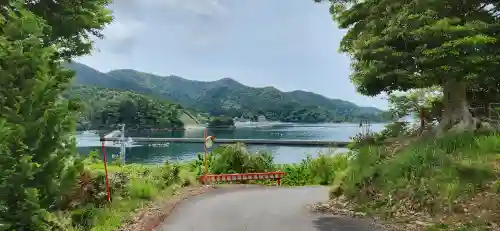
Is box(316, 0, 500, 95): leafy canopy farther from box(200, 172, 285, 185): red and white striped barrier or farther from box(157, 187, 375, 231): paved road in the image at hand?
box(200, 172, 285, 185): red and white striped barrier

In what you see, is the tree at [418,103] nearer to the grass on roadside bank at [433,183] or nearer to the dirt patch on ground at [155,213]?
the grass on roadside bank at [433,183]

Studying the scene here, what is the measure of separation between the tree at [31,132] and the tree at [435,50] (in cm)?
819

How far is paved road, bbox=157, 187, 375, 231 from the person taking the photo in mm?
9609

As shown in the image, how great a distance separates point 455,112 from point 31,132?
37.7 feet

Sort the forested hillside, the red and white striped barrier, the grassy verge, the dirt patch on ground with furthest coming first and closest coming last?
the forested hillside
the red and white striped barrier
the grassy verge
the dirt patch on ground

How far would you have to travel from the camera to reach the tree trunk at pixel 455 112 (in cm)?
1239

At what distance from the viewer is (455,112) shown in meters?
12.9

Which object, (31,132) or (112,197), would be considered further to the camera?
(112,197)

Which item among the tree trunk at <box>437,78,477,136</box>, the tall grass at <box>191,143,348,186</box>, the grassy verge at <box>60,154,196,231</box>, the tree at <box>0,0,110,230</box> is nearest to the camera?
the tree at <box>0,0,110,230</box>

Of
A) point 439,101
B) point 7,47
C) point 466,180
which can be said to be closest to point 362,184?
point 466,180

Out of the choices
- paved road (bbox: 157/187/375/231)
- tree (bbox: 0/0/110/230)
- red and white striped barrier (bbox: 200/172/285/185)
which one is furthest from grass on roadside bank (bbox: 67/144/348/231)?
paved road (bbox: 157/187/375/231)

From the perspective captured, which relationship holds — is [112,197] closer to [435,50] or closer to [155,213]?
[155,213]

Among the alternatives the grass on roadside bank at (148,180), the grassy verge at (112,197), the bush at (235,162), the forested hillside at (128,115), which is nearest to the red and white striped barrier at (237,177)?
the grass on roadside bank at (148,180)

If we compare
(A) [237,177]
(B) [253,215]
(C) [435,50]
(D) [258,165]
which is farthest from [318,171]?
(C) [435,50]
